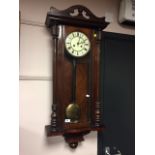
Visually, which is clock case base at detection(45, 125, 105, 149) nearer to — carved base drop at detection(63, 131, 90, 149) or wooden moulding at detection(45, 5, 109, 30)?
carved base drop at detection(63, 131, 90, 149)

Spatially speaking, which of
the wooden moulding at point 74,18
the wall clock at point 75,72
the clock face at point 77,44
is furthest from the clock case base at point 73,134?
the wooden moulding at point 74,18

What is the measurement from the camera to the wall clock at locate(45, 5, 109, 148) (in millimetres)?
1495

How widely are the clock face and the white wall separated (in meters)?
0.20

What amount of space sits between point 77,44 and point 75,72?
0.77 ft

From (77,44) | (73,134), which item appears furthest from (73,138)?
(77,44)

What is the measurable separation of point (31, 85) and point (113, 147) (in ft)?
3.48

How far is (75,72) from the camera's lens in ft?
5.14

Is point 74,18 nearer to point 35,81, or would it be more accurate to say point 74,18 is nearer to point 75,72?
point 75,72

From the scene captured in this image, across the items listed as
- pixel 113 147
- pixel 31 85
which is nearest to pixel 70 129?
pixel 31 85

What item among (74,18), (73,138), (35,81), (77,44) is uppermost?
(74,18)

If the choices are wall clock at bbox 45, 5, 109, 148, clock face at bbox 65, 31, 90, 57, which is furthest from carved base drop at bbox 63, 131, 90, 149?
clock face at bbox 65, 31, 90, 57

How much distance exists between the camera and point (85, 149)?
5.81ft
